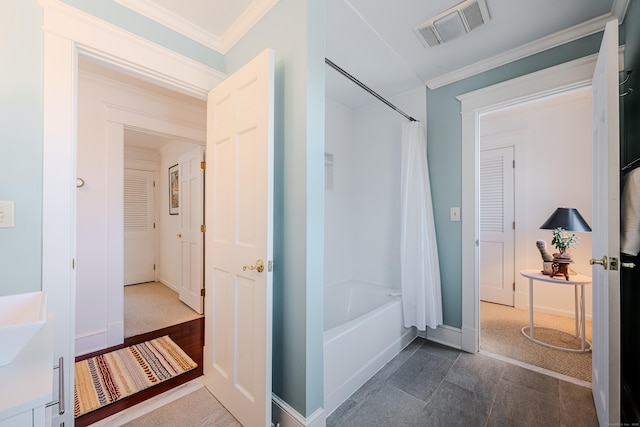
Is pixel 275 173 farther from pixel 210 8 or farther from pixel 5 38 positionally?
pixel 5 38

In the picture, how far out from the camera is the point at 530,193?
325 cm

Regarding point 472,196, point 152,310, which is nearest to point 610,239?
point 472,196

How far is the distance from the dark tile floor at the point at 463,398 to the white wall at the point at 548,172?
1695mm

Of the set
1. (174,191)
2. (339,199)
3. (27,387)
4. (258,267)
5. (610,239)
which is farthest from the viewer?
(174,191)

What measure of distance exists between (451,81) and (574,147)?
1861 mm

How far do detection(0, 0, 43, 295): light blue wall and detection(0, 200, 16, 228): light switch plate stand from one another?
16 mm

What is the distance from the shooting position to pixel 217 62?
6.40ft

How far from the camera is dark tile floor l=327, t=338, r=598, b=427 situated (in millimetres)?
1498

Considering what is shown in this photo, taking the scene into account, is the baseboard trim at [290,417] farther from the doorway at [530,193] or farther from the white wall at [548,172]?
the white wall at [548,172]

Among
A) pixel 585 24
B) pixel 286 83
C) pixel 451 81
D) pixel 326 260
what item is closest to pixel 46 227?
pixel 286 83

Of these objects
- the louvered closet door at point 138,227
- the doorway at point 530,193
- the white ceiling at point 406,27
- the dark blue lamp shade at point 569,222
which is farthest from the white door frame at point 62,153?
the dark blue lamp shade at point 569,222

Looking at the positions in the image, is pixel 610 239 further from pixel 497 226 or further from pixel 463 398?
pixel 497 226

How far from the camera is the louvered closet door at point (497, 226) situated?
338 centimetres

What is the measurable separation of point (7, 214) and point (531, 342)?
3.87 m
